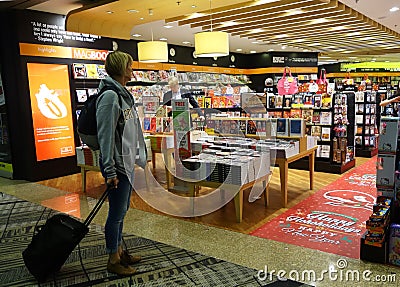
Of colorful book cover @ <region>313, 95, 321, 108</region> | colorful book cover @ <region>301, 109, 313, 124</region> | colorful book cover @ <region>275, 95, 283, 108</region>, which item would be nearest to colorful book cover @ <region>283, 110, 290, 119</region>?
colorful book cover @ <region>275, 95, 283, 108</region>

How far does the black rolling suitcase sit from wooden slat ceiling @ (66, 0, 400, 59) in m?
3.53

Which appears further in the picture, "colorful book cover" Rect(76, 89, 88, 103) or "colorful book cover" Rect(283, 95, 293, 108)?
"colorful book cover" Rect(283, 95, 293, 108)

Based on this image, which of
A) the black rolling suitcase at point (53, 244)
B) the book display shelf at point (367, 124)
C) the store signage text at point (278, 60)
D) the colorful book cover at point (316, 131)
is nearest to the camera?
the black rolling suitcase at point (53, 244)

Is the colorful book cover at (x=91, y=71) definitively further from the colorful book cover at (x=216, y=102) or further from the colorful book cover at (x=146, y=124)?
the colorful book cover at (x=216, y=102)

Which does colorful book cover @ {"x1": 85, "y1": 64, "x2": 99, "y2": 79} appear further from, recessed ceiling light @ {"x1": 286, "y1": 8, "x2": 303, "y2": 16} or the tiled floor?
recessed ceiling light @ {"x1": 286, "y1": 8, "x2": 303, "y2": 16}

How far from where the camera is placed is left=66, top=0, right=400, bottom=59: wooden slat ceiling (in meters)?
5.45

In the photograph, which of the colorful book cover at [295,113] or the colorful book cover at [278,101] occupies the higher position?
the colorful book cover at [278,101]

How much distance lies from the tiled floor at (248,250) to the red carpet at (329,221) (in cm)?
19

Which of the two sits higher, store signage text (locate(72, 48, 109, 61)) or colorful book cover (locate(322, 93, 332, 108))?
store signage text (locate(72, 48, 109, 61))

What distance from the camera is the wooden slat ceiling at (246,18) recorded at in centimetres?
545

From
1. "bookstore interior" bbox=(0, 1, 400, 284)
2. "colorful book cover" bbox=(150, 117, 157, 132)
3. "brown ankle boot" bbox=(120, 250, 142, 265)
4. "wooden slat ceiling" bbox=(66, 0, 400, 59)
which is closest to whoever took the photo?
"brown ankle boot" bbox=(120, 250, 142, 265)

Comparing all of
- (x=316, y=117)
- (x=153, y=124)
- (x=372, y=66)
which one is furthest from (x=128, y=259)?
(x=372, y=66)

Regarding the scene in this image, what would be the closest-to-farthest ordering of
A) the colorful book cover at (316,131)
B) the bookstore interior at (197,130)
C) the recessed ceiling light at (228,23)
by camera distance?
the bookstore interior at (197,130) < the colorful book cover at (316,131) < the recessed ceiling light at (228,23)

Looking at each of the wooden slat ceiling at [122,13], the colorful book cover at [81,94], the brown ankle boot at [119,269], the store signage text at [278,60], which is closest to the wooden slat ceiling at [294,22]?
the wooden slat ceiling at [122,13]
